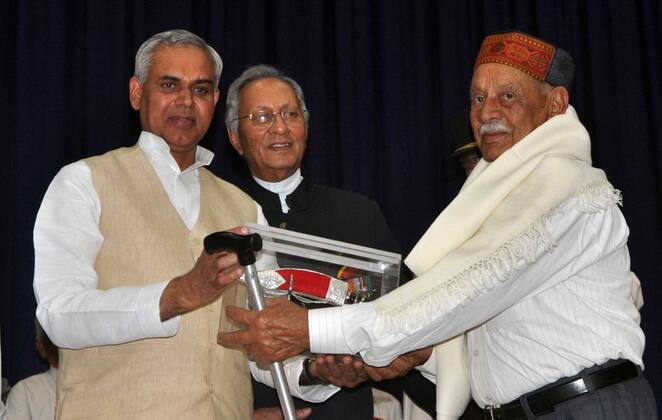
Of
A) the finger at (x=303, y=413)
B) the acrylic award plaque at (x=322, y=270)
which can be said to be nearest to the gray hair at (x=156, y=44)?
the acrylic award plaque at (x=322, y=270)

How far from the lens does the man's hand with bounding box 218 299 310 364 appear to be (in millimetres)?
2371

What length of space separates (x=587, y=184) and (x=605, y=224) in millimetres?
130

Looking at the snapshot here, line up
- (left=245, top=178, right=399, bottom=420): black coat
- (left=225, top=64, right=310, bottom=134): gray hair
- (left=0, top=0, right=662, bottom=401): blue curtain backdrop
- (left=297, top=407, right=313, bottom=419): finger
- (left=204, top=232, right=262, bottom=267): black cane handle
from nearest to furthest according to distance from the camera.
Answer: (left=204, top=232, right=262, bottom=267): black cane handle < (left=297, top=407, right=313, bottom=419): finger < (left=245, top=178, right=399, bottom=420): black coat < (left=225, top=64, right=310, bottom=134): gray hair < (left=0, top=0, right=662, bottom=401): blue curtain backdrop

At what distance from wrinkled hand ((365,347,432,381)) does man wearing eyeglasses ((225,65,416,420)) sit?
0.55 metres

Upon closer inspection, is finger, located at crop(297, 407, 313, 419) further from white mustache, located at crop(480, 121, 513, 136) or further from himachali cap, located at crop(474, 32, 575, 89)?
himachali cap, located at crop(474, 32, 575, 89)

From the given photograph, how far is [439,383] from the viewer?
8.89 feet

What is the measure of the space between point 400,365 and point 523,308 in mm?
434

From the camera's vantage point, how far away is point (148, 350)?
237 centimetres

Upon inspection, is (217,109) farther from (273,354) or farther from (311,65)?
(273,354)

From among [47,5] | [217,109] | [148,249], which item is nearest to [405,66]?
[217,109]

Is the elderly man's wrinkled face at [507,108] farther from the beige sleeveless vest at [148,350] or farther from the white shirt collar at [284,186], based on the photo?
the beige sleeveless vest at [148,350]

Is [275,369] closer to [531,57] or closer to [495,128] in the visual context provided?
[495,128]

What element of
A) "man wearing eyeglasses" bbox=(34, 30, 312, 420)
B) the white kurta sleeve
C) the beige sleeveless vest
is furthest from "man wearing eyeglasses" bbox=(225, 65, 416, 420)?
the white kurta sleeve

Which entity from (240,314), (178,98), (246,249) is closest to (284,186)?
(178,98)
